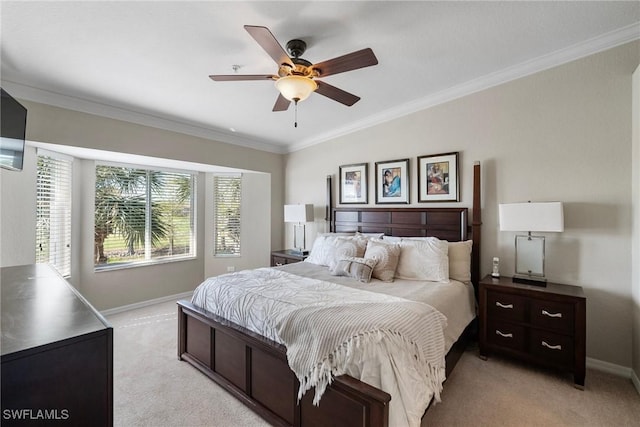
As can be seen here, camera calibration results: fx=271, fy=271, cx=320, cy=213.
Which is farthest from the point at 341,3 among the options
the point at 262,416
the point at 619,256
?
the point at 619,256

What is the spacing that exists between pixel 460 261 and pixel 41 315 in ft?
10.5

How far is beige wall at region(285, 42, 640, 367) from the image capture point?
236 cm

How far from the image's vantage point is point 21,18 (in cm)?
191

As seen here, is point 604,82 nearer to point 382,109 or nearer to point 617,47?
point 617,47

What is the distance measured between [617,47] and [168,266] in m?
6.12

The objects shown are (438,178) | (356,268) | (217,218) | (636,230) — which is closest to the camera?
(636,230)

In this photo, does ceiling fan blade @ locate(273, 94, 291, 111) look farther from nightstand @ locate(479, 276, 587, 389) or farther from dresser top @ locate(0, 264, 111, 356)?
nightstand @ locate(479, 276, 587, 389)

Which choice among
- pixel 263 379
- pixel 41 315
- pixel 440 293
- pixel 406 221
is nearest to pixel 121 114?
pixel 41 315

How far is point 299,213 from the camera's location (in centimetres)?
455

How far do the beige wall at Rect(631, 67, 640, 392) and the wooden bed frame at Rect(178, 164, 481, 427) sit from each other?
3.76 feet

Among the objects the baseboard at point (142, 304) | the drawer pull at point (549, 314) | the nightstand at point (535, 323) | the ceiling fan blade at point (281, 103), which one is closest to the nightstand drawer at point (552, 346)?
the nightstand at point (535, 323)

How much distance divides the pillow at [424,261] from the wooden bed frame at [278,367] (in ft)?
1.67

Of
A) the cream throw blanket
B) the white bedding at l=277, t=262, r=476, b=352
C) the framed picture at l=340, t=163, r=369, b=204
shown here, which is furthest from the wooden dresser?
the framed picture at l=340, t=163, r=369, b=204

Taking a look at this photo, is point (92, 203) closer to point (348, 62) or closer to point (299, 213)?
point (299, 213)
